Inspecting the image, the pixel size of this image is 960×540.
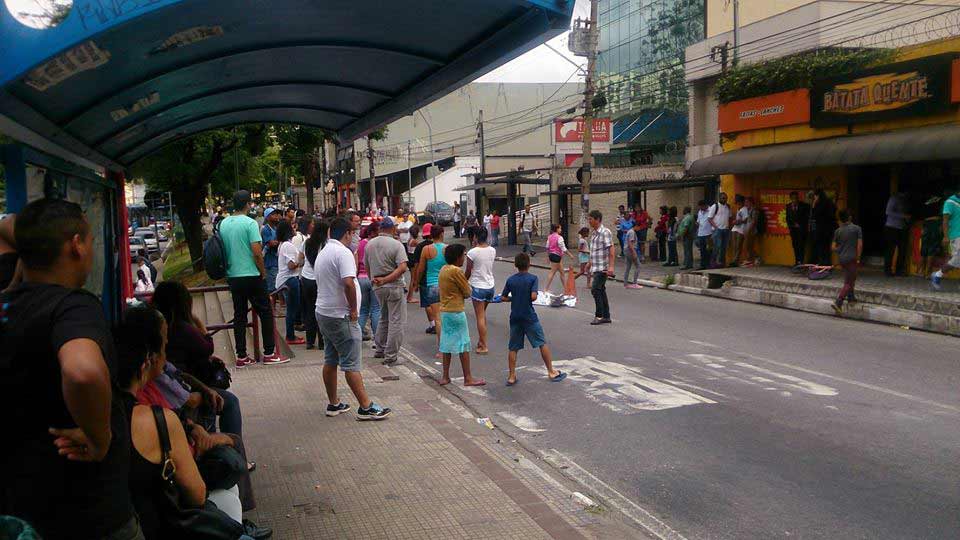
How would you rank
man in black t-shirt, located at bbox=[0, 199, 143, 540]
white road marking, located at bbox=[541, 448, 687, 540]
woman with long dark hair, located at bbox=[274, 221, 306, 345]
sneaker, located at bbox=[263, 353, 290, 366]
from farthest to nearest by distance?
woman with long dark hair, located at bbox=[274, 221, 306, 345]
sneaker, located at bbox=[263, 353, 290, 366]
white road marking, located at bbox=[541, 448, 687, 540]
man in black t-shirt, located at bbox=[0, 199, 143, 540]

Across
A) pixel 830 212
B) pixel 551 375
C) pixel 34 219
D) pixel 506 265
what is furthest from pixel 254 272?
pixel 506 265

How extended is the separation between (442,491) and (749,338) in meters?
7.90

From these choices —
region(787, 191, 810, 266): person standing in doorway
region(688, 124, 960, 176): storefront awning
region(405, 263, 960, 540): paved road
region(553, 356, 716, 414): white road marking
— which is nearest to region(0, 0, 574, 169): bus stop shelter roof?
region(405, 263, 960, 540): paved road

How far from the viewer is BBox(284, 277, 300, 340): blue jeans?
11805 mm

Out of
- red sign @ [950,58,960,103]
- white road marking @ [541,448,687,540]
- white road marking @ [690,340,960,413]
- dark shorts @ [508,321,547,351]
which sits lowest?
white road marking @ [541,448,687,540]

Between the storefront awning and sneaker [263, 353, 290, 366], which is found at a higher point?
the storefront awning

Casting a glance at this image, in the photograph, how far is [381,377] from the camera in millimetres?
9719

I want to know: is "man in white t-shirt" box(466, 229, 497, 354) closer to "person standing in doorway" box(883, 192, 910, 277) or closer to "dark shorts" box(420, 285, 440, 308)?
"dark shorts" box(420, 285, 440, 308)

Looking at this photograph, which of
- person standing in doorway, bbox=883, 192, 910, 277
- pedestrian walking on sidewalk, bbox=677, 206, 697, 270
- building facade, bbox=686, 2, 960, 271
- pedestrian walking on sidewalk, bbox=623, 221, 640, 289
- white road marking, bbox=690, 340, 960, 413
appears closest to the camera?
white road marking, bbox=690, 340, 960, 413

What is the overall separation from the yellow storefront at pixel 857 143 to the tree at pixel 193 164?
12.6 meters

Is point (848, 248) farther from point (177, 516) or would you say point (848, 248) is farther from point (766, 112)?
point (177, 516)

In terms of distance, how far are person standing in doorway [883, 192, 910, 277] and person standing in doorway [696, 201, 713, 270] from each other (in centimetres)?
502

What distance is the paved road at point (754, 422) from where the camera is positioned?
5.65 metres

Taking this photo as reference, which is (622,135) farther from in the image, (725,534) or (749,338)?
(725,534)
